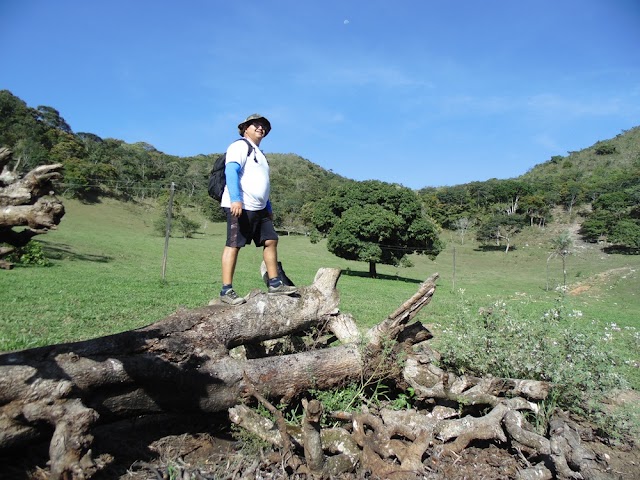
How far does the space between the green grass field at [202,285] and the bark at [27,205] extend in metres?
4.83

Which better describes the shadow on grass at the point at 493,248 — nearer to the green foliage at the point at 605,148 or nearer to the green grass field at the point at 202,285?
the green grass field at the point at 202,285

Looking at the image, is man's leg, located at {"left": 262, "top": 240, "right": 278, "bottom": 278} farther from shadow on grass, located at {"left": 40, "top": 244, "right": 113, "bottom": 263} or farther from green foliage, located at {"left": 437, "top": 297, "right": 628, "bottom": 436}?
shadow on grass, located at {"left": 40, "top": 244, "right": 113, "bottom": 263}

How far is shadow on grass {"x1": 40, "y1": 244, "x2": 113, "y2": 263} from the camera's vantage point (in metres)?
21.4

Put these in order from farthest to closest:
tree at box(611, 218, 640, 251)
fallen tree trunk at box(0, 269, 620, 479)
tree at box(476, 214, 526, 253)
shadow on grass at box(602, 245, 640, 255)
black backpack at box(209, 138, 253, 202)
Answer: tree at box(476, 214, 526, 253)
tree at box(611, 218, 640, 251)
shadow on grass at box(602, 245, 640, 255)
black backpack at box(209, 138, 253, 202)
fallen tree trunk at box(0, 269, 620, 479)

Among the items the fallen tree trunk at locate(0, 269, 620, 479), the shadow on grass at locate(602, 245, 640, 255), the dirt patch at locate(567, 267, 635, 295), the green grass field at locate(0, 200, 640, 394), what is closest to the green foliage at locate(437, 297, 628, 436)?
the green grass field at locate(0, 200, 640, 394)

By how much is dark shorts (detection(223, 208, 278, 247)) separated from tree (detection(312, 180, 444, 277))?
2465 cm

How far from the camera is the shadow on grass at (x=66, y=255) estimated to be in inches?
842

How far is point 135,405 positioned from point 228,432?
963 millimetres

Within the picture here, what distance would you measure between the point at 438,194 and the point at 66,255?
79227mm

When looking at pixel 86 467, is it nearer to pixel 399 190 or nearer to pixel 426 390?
pixel 426 390

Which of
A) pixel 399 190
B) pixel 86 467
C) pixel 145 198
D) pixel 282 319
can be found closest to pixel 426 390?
pixel 282 319

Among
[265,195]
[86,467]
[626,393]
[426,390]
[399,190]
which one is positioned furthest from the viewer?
[399,190]

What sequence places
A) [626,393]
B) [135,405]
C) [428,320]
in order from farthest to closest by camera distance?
1. [428,320]
2. [626,393]
3. [135,405]

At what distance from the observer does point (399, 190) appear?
32.4 m
